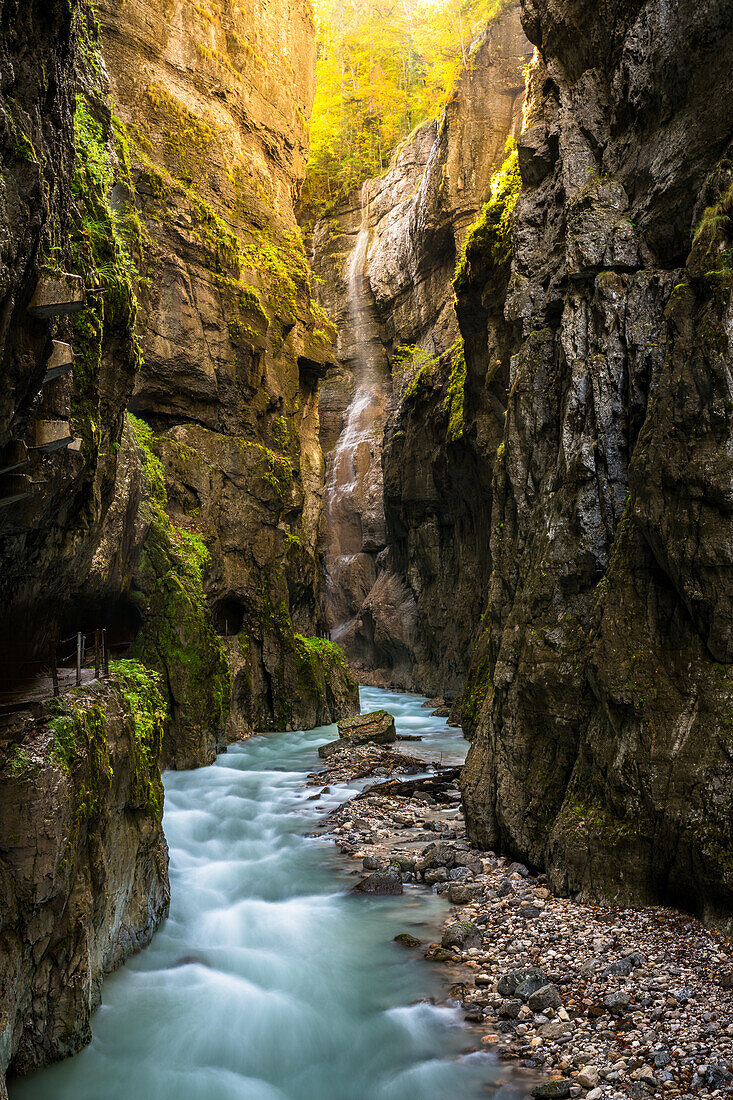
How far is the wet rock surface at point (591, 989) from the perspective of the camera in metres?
5.58

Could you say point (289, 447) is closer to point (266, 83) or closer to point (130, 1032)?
point (266, 83)

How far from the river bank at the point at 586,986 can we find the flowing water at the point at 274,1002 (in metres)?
0.38

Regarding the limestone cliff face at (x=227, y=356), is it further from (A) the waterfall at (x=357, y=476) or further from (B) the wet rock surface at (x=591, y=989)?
(A) the waterfall at (x=357, y=476)

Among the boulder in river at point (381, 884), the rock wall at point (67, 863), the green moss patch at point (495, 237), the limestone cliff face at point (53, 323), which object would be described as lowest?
the boulder in river at point (381, 884)

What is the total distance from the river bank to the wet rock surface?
1 centimetres

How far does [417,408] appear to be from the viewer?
34.7 meters

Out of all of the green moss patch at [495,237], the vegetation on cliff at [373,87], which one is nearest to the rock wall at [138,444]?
the green moss patch at [495,237]

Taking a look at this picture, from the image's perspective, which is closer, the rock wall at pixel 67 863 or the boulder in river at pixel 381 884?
the rock wall at pixel 67 863

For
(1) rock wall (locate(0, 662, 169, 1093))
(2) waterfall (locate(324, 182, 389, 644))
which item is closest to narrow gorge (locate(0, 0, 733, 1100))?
(1) rock wall (locate(0, 662, 169, 1093))

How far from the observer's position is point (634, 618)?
28.3ft

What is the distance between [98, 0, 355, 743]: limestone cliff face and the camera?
22.7 meters

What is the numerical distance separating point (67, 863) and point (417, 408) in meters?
30.7

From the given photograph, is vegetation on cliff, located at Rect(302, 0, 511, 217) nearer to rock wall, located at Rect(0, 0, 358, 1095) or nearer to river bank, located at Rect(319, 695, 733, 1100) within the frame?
rock wall, located at Rect(0, 0, 358, 1095)

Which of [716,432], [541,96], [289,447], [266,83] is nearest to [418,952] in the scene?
[716,432]
